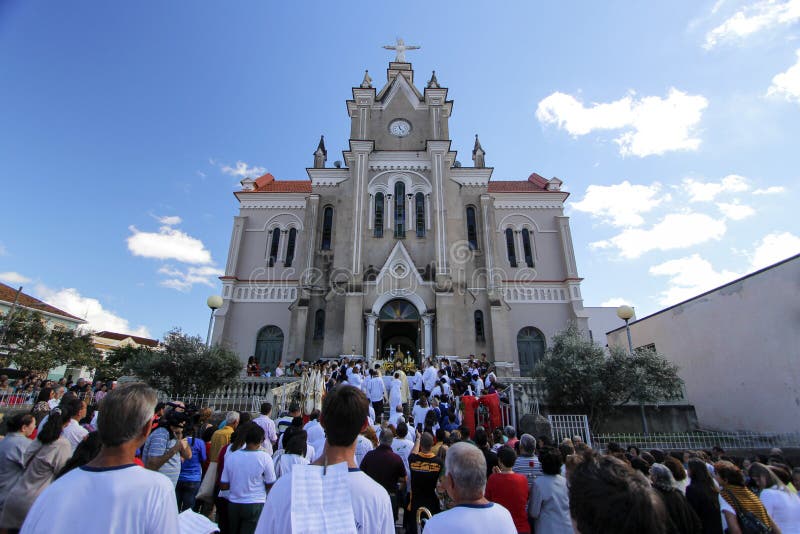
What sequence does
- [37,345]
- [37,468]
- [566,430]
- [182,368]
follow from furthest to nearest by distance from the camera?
[37,345], [182,368], [566,430], [37,468]

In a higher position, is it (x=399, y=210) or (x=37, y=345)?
(x=399, y=210)

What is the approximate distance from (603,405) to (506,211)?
16529mm

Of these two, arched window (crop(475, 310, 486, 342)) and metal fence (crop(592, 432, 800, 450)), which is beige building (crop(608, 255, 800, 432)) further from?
arched window (crop(475, 310, 486, 342))

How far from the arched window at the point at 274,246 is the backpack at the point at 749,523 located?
25519mm

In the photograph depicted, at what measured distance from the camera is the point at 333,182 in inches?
1007

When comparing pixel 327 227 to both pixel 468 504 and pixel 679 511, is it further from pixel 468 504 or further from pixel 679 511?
pixel 468 504

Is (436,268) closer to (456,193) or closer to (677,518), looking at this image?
(456,193)

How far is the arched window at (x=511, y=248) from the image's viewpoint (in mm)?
26680

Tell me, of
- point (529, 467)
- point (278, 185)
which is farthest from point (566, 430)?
point (278, 185)

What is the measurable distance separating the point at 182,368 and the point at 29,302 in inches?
1279

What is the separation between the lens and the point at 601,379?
14.1 meters

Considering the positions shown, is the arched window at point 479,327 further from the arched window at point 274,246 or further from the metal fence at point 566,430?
the arched window at point 274,246

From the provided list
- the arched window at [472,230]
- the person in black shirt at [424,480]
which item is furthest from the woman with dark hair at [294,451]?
the arched window at [472,230]

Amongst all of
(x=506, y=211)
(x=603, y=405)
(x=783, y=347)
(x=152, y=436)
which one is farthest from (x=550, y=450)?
(x=506, y=211)
